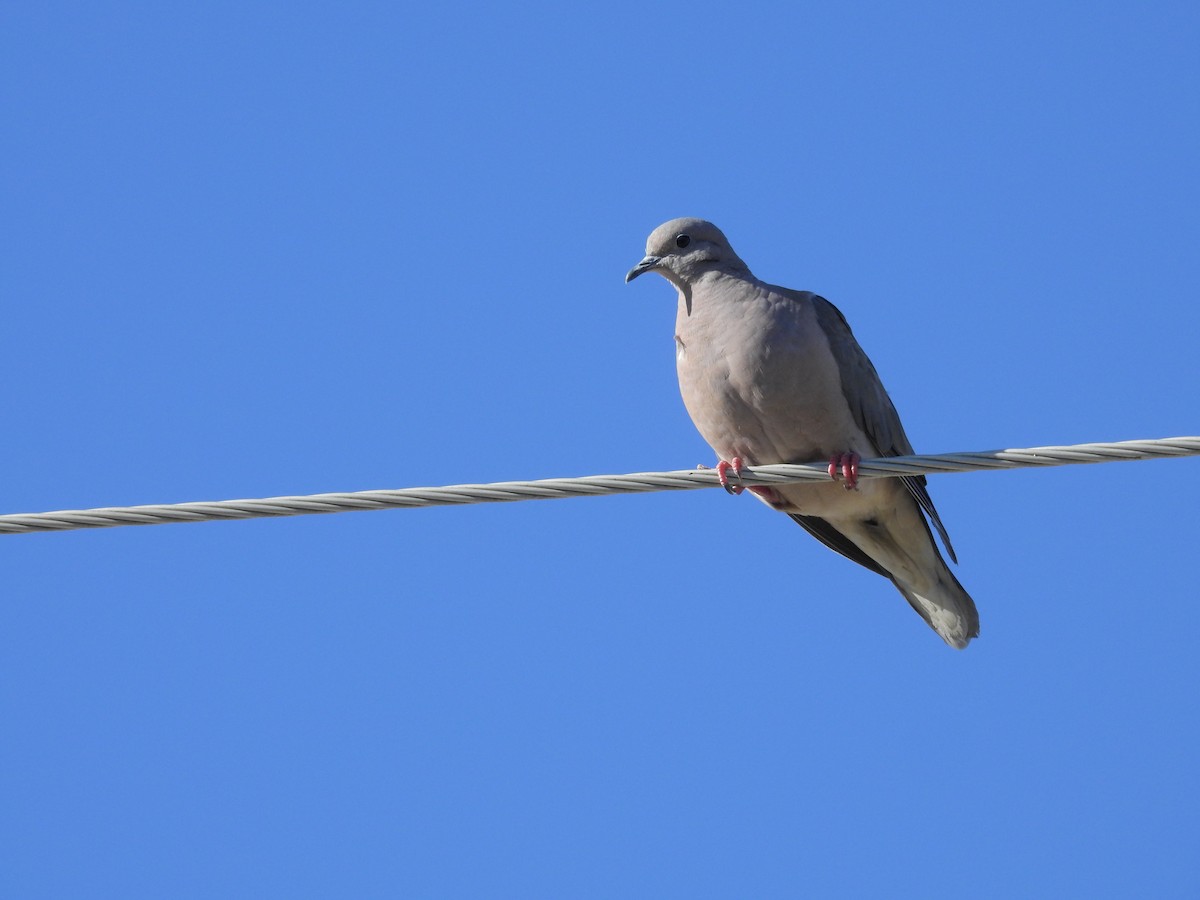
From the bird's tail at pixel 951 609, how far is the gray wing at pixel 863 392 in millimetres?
349

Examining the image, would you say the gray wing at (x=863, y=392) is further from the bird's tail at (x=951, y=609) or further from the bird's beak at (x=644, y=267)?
the bird's beak at (x=644, y=267)

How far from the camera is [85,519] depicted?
4777 millimetres

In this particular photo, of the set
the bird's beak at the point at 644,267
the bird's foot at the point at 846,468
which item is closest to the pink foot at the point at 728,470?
the bird's foot at the point at 846,468

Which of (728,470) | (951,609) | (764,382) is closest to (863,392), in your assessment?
(764,382)

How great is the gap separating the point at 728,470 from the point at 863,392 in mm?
951

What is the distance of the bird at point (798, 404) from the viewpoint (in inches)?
250

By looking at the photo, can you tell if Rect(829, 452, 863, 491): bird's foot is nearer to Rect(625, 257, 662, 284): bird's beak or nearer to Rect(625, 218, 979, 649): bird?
Rect(625, 218, 979, 649): bird

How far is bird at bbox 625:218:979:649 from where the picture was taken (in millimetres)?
6340

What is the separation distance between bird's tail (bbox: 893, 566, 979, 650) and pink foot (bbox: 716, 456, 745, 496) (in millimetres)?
1255

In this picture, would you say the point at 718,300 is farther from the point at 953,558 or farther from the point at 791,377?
the point at 953,558

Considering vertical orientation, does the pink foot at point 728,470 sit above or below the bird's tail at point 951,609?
above

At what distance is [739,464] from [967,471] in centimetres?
160

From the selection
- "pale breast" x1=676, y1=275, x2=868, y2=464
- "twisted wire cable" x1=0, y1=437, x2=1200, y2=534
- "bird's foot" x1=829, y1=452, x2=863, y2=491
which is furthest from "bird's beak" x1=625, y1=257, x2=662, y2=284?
"twisted wire cable" x1=0, y1=437, x2=1200, y2=534

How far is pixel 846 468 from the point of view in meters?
6.09
